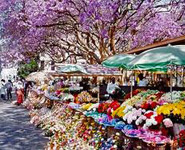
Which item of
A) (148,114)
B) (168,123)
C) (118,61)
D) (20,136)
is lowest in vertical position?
(20,136)

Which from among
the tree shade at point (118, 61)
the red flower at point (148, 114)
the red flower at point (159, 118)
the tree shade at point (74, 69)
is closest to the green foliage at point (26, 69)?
the tree shade at point (74, 69)

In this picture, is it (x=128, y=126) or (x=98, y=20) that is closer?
(x=128, y=126)

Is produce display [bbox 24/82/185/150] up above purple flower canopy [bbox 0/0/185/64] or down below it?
below

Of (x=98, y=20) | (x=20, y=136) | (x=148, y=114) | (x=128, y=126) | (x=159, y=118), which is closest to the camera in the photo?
(x=159, y=118)

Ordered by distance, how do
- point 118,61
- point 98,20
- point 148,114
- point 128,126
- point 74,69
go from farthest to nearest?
point 98,20
point 74,69
point 118,61
point 128,126
point 148,114

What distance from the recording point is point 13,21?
2027 centimetres

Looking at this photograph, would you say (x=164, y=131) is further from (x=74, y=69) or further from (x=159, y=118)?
(x=74, y=69)

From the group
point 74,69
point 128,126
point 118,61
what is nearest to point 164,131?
point 128,126

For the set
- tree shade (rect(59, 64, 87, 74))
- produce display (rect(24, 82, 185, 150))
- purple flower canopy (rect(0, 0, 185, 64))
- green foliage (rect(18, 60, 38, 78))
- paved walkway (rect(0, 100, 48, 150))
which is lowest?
paved walkway (rect(0, 100, 48, 150))

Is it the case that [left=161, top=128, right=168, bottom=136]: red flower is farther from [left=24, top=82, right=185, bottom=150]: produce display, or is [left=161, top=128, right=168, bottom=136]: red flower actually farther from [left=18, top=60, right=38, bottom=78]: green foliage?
[left=18, top=60, right=38, bottom=78]: green foliage

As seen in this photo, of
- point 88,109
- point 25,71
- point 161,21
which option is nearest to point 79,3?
point 161,21

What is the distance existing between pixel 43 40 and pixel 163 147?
1876 cm

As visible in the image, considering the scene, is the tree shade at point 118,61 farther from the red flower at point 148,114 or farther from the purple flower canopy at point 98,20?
the red flower at point 148,114

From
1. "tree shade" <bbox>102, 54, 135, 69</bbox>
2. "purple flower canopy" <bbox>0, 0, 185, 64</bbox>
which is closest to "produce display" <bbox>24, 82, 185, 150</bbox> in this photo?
"tree shade" <bbox>102, 54, 135, 69</bbox>
